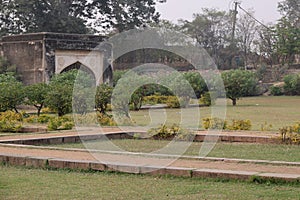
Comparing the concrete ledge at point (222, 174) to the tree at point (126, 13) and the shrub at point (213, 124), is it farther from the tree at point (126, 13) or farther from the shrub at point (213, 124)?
the tree at point (126, 13)

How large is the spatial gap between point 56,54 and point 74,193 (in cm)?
1809

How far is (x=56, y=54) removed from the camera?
23.9 metres

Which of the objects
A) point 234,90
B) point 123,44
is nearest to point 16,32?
point 123,44

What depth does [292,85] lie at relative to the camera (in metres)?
33.9

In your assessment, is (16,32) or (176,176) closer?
(176,176)

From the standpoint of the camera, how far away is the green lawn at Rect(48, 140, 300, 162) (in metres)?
8.73

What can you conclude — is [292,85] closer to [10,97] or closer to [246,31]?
[246,31]

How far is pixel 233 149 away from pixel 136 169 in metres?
2.85

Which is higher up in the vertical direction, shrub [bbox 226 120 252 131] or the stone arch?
the stone arch

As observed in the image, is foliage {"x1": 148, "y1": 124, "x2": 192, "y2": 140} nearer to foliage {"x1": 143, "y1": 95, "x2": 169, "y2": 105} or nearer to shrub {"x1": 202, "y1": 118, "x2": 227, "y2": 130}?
shrub {"x1": 202, "y1": 118, "x2": 227, "y2": 130}

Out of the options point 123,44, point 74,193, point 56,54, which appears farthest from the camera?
point 123,44

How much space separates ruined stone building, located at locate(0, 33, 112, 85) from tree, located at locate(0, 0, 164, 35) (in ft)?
18.7

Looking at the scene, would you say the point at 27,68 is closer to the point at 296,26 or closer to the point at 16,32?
the point at 16,32

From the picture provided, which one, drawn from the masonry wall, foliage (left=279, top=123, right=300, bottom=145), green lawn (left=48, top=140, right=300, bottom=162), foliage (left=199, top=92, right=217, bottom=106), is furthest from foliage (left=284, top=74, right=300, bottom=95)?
green lawn (left=48, top=140, right=300, bottom=162)
